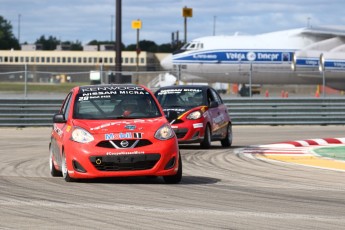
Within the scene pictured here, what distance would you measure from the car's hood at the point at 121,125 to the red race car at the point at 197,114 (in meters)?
6.79

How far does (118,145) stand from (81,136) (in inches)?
21.1

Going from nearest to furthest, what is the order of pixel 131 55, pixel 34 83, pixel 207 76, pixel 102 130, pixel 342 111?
pixel 102 130 → pixel 342 111 → pixel 34 83 → pixel 207 76 → pixel 131 55

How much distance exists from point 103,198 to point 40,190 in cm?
122

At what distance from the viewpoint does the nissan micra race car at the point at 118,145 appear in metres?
13.2

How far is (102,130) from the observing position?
44.0ft

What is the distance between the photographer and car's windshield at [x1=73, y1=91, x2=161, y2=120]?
1410cm

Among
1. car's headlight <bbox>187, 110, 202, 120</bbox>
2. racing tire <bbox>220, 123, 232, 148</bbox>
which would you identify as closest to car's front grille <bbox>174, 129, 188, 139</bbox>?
car's headlight <bbox>187, 110, 202, 120</bbox>

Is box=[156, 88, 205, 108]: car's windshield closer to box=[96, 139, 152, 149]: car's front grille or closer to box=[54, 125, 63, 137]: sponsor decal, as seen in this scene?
box=[54, 125, 63, 137]: sponsor decal

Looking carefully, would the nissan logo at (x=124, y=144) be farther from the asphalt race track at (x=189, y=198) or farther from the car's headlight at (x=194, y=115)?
the car's headlight at (x=194, y=115)

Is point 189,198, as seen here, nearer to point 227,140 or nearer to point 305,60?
point 227,140

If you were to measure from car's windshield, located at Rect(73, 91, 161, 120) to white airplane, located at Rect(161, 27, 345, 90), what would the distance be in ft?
110

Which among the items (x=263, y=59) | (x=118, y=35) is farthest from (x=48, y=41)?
(x=118, y=35)

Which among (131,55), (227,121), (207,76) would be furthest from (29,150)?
(131,55)

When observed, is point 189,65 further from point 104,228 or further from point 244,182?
point 104,228
